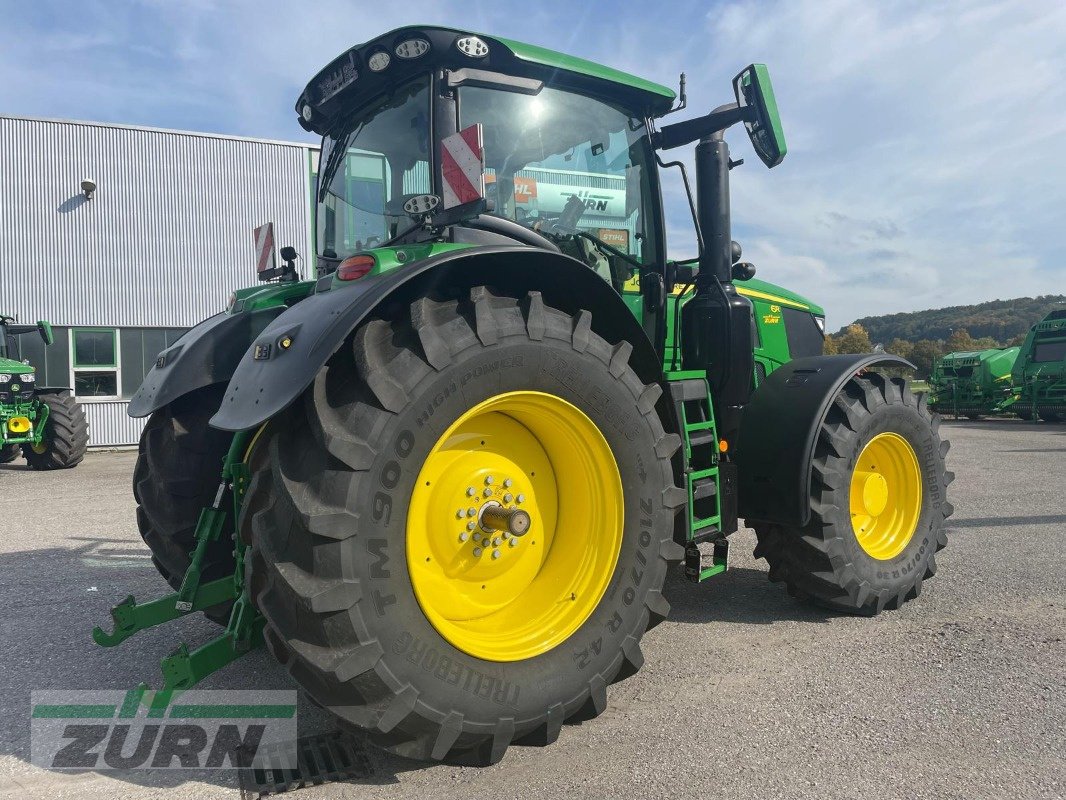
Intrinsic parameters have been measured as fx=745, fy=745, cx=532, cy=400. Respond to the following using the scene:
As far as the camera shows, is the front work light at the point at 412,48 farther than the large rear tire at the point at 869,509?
No

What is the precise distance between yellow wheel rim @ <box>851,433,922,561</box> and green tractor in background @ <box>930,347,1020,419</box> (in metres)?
18.6

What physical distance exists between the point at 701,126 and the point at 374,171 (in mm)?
1635

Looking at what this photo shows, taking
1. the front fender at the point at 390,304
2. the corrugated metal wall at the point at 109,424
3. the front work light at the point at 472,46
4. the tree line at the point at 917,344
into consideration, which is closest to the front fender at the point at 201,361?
the front fender at the point at 390,304

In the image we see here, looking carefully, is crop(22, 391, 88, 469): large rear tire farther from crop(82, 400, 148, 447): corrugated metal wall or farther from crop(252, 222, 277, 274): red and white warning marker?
crop(252, 222, 277, 274): red and white warning marker

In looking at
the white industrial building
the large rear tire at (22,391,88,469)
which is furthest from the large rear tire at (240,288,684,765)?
the white industrial building

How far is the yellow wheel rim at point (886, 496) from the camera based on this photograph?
410cm

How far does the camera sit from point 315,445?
218 centimetres

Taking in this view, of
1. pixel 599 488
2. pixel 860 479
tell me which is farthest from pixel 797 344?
pixel 599 488

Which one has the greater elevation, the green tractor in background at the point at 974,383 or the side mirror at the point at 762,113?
the side mirror at the point at 762,113

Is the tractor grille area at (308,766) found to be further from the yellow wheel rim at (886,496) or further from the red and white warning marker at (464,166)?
the yellow wheel rim at (886,496)

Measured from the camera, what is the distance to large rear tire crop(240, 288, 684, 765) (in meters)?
2.10

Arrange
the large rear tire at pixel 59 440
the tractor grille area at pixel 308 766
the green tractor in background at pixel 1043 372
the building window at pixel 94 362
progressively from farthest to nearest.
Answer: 1. the green tractor in background at pixel 1043 372
2. the building window at pixel 94 362
3. the large rear tire at pixel 59 440
4. the tractor grille area at pixel 308 766

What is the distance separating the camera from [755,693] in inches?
115

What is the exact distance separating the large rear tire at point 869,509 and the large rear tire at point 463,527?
46.3 inches
